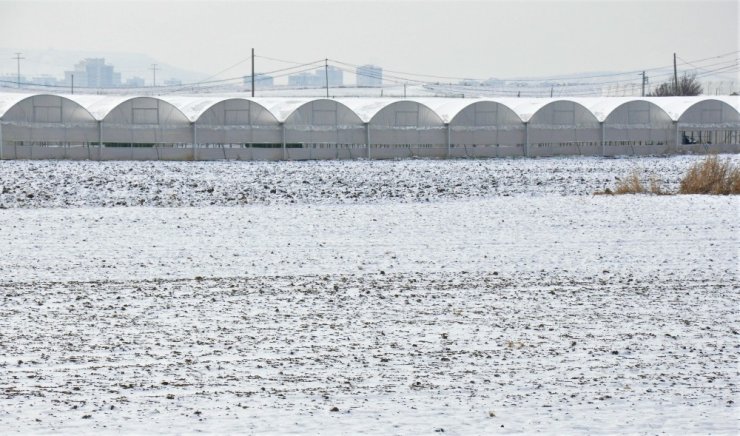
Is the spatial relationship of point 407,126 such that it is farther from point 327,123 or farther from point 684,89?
point 684,89

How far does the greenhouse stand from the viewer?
3572 centimetres

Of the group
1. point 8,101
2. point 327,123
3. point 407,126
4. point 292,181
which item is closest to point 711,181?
point 292,181

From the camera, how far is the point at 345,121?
3794cm

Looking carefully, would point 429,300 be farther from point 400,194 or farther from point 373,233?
point 400,194

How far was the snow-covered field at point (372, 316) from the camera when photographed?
7.09 meters

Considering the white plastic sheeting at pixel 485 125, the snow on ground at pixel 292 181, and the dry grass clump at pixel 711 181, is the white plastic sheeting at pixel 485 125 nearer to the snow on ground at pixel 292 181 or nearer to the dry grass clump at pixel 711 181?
the snow on ground at pixel 292 181

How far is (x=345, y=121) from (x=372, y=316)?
28259 mm

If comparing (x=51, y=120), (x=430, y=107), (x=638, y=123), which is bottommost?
(x=638, y=123)

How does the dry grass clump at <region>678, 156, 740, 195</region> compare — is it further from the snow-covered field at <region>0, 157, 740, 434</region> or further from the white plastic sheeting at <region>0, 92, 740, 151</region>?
the white plastic sheeting at <region>0, 92, 740, 151</region>

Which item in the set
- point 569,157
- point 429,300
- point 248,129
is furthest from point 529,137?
point 429,300

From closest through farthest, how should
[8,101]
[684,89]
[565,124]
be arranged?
[8,101] → [565,124] → [684,89]

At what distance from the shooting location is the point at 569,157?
124 feet

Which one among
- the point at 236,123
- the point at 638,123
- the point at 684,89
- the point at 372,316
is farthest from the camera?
the point at 684,89

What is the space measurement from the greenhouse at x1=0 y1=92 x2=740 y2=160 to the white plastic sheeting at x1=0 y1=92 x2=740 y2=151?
4 cm
